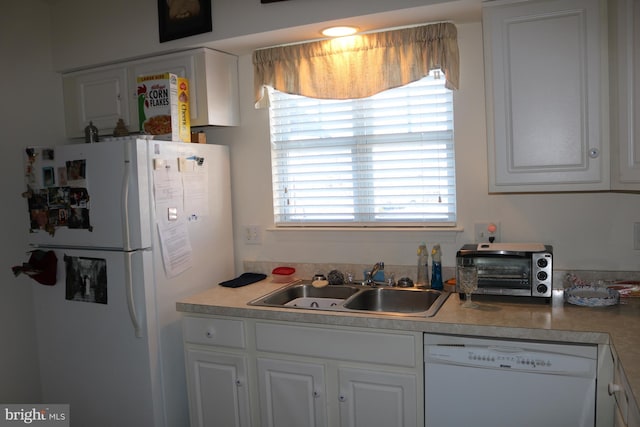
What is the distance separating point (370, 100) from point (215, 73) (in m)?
0.86

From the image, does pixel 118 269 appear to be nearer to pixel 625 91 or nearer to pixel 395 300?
pixel 395 300

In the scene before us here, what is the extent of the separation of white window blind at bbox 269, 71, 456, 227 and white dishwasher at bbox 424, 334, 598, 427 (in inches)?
33.6

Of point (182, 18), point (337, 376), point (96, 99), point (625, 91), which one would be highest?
point (182, 18)

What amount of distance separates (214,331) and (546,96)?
Result: 179cm

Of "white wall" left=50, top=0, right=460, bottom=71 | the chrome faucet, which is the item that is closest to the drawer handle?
the chrome faucet

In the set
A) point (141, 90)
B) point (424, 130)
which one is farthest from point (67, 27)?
point (424, 130)

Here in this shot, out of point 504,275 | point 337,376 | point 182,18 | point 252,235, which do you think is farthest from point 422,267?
point 182,18

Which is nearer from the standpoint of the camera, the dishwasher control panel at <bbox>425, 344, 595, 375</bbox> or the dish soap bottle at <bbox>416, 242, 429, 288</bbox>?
the dishwasher control panel at <bbox>425, 344, 595, 375</bbox>

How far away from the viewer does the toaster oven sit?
2.21m

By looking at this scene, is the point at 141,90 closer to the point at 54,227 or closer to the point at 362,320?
the point at 54,227

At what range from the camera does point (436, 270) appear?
2.56 m

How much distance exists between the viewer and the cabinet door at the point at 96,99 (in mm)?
3000

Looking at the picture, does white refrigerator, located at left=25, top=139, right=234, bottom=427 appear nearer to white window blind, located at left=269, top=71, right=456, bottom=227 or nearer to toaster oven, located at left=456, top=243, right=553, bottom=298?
white window blind, located at left=269, top=71, right=456, bottom=227

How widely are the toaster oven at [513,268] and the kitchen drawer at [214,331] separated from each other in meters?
1.01
